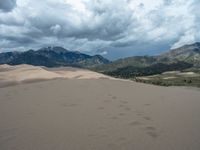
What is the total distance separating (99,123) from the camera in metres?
7.11

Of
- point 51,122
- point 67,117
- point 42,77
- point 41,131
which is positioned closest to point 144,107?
point 67,117

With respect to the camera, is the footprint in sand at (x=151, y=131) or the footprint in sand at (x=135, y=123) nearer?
the footprint in sand at (x=151, y=131)

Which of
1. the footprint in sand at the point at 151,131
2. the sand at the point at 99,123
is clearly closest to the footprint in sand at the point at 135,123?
the sand at the point at 99,123

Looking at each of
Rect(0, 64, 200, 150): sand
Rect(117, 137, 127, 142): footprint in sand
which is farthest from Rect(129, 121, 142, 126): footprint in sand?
Rect(117, 137, 127, 142): footprint in sand

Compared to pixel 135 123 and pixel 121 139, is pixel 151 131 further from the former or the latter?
pixel 121 139

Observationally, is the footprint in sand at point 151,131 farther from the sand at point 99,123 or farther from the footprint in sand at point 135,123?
the footprint in sand at point 135,123

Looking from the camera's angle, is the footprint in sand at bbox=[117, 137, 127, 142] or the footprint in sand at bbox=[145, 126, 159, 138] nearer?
the footprint in sand at bbox=[117, 137, 127, 142]

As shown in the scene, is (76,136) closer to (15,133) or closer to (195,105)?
(15,133)

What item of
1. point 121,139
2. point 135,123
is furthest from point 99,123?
point 121,139

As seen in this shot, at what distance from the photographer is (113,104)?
382 inches

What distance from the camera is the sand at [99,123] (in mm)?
5590

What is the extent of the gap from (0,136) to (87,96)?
541cm

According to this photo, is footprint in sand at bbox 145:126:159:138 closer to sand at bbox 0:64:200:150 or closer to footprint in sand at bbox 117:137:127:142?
sand at bbox 0:64:200:150

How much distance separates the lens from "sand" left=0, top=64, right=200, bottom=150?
559cm
